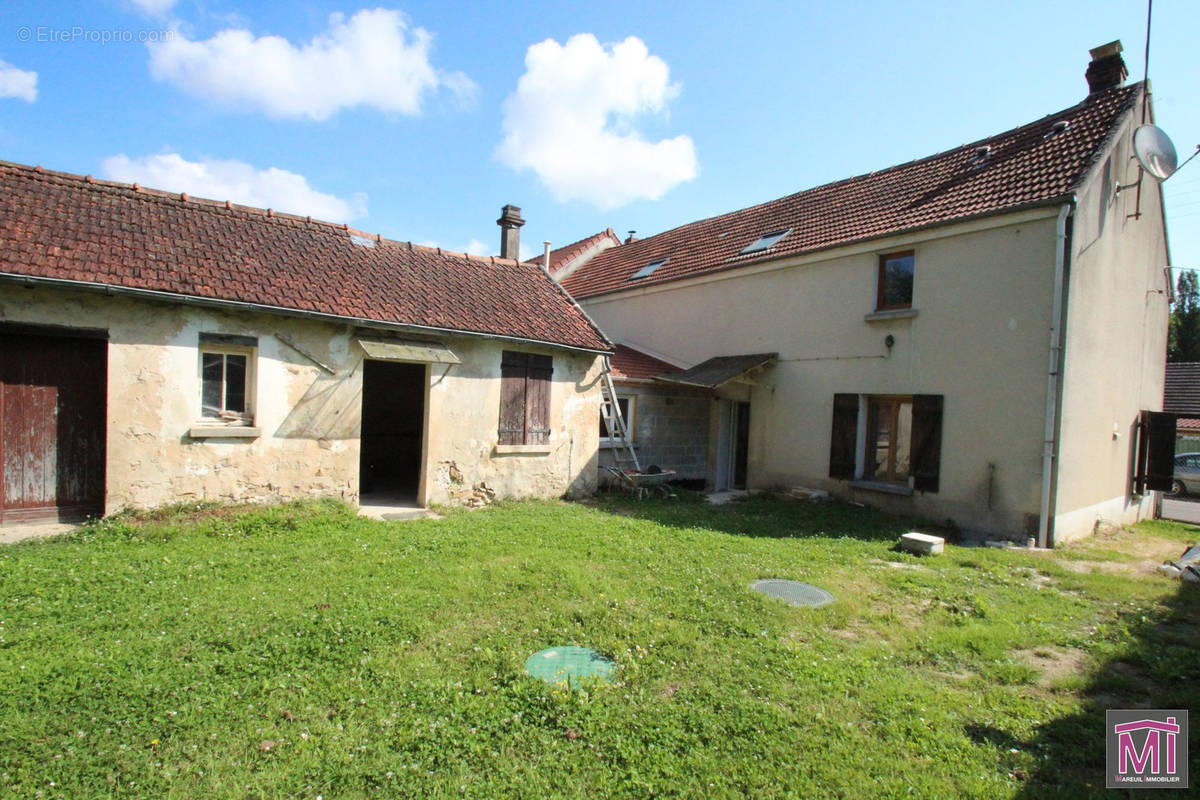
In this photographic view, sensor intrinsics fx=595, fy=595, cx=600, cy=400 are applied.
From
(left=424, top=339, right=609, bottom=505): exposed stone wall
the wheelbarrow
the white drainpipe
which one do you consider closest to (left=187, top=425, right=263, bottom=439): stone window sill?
(left=424, top=339, right=609, bottom=505): exposed stone wall

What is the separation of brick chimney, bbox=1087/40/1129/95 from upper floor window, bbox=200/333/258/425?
16151 millimetres

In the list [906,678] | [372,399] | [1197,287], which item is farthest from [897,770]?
[1197,287]

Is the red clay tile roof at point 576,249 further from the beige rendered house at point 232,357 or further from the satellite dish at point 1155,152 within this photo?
the satellite dish at point 1155,152

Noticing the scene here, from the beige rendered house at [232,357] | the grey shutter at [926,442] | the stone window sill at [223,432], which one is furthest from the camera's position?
the grey shutter at [926,442]

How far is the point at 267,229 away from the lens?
10.0 m

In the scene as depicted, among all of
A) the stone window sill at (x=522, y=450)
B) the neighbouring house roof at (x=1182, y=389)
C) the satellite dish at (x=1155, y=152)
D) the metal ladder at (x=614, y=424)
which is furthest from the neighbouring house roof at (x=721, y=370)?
the neighbouring house roof at (x=1182, y=389)

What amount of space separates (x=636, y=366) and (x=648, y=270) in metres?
4.20

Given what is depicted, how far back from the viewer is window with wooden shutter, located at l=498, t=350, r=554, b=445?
11.0 m

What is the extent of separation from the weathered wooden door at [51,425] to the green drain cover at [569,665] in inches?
276

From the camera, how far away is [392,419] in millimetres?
14109

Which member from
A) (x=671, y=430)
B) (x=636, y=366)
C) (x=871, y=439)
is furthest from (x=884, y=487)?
(x=636, y=366)

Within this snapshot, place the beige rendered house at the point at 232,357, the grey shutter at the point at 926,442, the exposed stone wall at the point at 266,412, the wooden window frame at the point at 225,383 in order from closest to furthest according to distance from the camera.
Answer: the beige rendered house at the point at 232,357 → the exposed stone wall at the point at 266,412 → the wooden window frame at the point at 225,383 → the grey shutter at the point at 926,442

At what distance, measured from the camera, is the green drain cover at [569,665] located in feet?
14.1

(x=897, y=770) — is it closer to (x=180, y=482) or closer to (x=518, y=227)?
(x=180, y=482)
